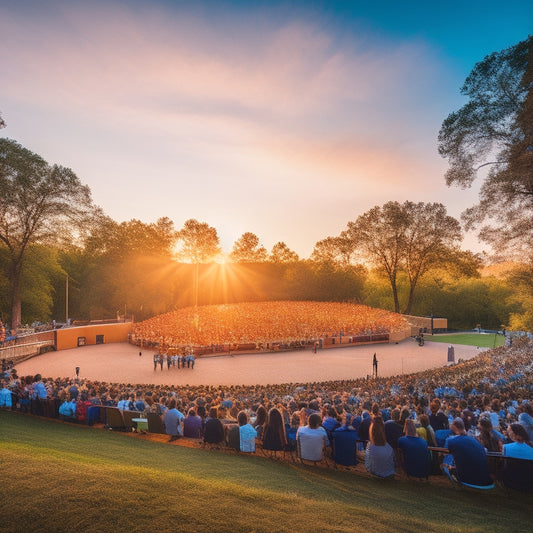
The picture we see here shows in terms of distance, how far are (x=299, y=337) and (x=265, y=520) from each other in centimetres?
2830

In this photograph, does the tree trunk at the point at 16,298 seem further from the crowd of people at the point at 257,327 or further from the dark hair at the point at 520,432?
the dark hair at the point at 520,432

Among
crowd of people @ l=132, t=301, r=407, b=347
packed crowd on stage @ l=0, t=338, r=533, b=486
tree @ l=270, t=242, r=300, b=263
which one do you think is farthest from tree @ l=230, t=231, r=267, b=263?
packed crowd on stage @ l=0, t=338, r=533, b=486

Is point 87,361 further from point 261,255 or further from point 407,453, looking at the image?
point 261,255

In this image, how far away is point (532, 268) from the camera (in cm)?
1533

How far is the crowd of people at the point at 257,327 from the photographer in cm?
2905

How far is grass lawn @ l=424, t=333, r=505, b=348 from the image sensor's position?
34.7 metres

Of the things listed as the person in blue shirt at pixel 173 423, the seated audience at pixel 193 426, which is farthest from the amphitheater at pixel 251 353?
the seated audience at pixel 193 426

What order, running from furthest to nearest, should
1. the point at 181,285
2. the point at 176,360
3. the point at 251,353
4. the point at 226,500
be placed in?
the point at 181,285 → the point at 251,353 → the point at 176,360 → the point at 226,500

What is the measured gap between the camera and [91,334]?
31984mm

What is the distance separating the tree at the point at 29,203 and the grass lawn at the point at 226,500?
97.5 ft

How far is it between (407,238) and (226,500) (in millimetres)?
50582

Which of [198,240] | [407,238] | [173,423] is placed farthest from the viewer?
[198,240]

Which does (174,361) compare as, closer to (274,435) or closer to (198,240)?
(274,435)

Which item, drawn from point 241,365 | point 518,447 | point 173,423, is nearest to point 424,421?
point 518,447
